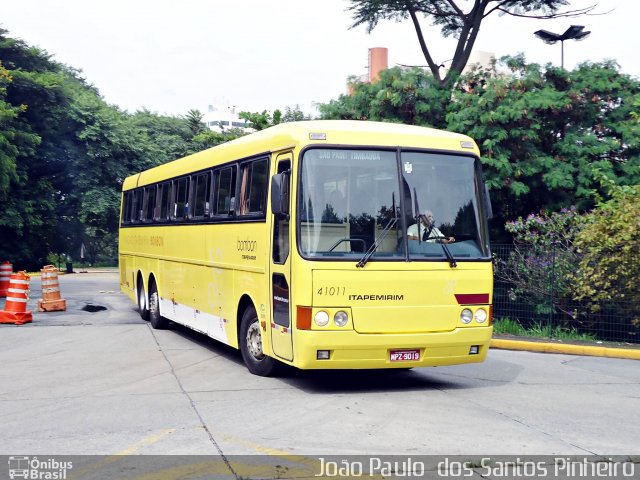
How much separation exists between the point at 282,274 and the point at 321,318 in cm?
84

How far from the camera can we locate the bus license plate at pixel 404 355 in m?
9.38

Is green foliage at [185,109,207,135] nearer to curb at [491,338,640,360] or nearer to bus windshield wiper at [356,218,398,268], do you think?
curb at [491,338,640,360]

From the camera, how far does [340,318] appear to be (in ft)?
30.1

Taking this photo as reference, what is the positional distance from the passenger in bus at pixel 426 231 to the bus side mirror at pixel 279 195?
1.45 meters

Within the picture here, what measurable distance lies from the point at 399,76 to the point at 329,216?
1396cm

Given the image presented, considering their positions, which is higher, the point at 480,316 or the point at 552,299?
the point at 480,316

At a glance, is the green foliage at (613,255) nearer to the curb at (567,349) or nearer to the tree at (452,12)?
the curb at (567,349)

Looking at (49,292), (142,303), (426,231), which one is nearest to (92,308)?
(49,292)

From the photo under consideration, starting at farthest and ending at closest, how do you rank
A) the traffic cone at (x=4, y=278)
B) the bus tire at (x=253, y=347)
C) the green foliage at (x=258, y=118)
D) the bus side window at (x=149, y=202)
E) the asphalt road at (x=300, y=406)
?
1. the green foliage at (x=258, y=118)
2. the traffic cone at (x=4, y=278)
3. the bus side window at (x=149, y=202)
4. the bus tire at (x=253, y=347)
5. the asphalt road at (x=300, y=406)

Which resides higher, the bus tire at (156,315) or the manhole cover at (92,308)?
the bus tire at (156,315)

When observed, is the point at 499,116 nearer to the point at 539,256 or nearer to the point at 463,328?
the point at 539,256

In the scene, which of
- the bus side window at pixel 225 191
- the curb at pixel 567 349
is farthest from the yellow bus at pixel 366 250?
the curb at pixel 567 349

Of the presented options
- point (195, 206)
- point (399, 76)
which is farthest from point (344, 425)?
point (399, 76)

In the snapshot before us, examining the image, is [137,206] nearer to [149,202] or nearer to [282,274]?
[149,202]
